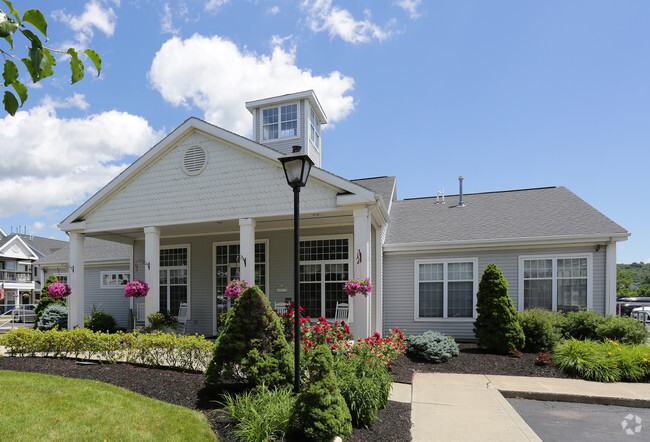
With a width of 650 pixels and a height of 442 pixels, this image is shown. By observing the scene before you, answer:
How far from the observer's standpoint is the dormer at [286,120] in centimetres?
1466

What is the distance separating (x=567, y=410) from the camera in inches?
257

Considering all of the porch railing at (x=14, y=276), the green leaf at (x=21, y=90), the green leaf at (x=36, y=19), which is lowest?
the porch railing at (x=14, y=276)

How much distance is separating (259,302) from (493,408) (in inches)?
153

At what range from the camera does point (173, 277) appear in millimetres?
14766

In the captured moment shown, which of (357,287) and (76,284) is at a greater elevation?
(357,287)

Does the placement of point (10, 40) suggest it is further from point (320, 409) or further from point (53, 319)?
point (53, 319)

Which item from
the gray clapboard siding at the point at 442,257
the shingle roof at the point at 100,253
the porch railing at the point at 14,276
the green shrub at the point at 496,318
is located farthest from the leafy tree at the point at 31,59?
the porch railing at the point at 14,276

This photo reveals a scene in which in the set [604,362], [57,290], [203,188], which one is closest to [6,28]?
[203,188]

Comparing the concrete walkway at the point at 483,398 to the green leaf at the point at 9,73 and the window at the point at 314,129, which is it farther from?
the window at the point at 314,129

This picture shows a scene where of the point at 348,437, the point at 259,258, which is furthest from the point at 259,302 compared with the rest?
the point at 259,258

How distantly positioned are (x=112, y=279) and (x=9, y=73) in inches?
691

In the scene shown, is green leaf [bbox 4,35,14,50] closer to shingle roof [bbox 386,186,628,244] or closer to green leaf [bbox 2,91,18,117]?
green leaf [bbox 2,91,18,117]

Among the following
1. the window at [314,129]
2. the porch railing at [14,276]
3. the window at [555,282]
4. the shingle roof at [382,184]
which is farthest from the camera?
the porch railing at [14,276]

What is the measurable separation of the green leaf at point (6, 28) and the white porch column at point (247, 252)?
9.21m
